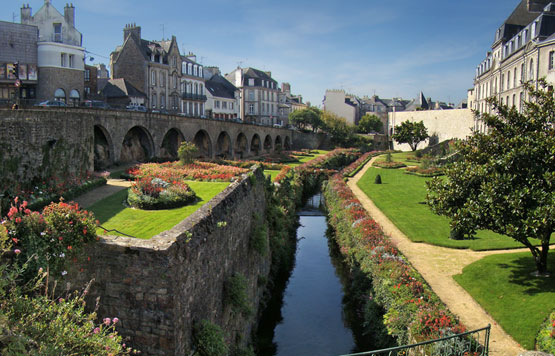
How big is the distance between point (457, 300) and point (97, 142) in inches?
1003

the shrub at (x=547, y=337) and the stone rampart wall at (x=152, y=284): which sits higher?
the stone rampart wall at (x=152, y=284)

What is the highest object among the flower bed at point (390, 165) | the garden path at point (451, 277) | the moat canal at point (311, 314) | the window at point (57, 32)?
the window at point (57, 32)

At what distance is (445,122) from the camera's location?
73.4 meters

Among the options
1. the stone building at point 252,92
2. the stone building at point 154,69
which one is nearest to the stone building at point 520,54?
Answer: the stone building at point 154,69

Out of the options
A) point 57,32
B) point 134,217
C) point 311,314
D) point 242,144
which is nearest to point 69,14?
point 57,32

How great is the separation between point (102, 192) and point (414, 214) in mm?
17159

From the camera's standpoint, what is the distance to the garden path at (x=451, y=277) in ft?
37.6

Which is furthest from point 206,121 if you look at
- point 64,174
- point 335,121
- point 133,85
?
point 335,121

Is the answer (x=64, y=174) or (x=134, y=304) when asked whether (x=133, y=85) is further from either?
(x=134, y=304)

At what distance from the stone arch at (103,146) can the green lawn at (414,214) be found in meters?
18.7

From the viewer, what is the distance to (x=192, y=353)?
8.74 m

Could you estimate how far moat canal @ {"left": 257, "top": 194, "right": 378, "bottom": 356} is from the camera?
15102 millimetres

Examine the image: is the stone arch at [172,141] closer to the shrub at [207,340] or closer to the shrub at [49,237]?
the shrub at [49,237]

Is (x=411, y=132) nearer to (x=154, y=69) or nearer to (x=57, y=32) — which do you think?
(x=154, y=69)
